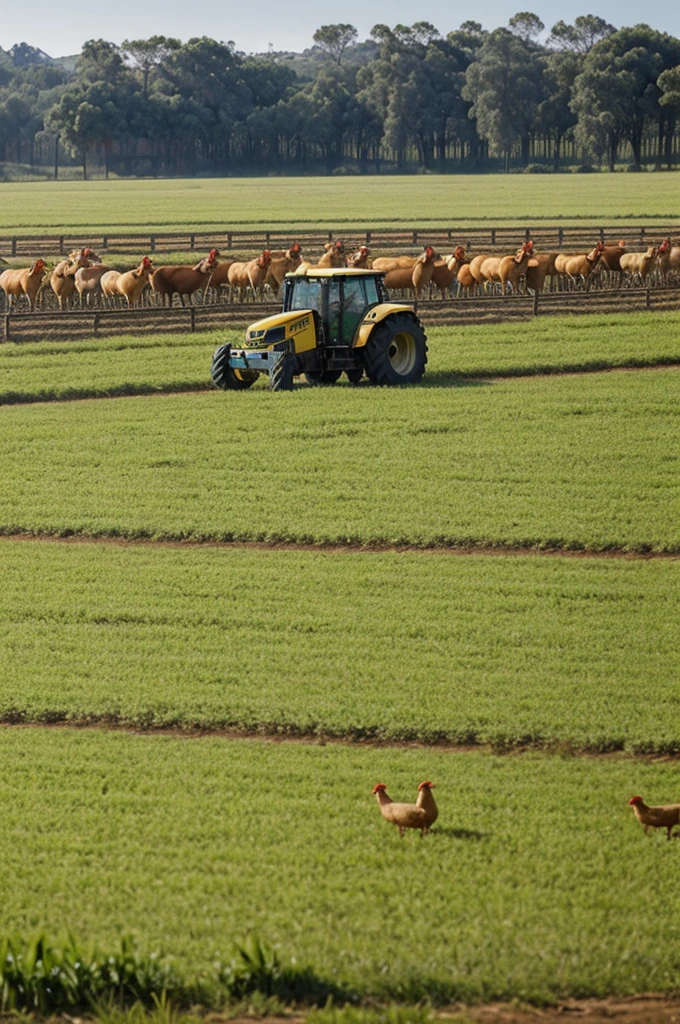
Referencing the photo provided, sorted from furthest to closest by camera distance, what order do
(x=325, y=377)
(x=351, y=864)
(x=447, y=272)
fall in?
1. (x=447, y=272)
2. (x=325, y=377)
3. (x=351, y=864)

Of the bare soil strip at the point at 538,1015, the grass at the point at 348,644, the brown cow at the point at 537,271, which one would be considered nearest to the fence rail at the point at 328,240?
the brown cow at the point at 537,271

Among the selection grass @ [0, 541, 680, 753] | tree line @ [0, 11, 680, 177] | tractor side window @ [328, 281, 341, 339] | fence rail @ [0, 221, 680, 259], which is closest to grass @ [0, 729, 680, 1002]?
grass @ [0, 541, 680, 753]

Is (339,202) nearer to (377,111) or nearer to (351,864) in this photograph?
(377,111)

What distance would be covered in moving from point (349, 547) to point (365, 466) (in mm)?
4086

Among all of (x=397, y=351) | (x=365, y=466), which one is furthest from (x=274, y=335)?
(x=365, y=466)

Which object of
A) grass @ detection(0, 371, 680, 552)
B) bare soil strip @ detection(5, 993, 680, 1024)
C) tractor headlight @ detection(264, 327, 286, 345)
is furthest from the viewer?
tractor headlight @ detection(264, 327, 286, 345)

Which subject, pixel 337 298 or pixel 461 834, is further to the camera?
pixel 337 298

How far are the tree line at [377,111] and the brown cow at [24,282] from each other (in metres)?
102

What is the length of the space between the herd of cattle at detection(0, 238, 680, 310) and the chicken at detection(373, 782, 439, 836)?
104ft

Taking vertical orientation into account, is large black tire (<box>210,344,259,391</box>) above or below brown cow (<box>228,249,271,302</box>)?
below

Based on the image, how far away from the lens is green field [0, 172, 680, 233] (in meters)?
77.9

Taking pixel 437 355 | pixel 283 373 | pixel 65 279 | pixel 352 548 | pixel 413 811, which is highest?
pixel 65 279

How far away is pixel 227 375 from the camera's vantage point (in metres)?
28.8

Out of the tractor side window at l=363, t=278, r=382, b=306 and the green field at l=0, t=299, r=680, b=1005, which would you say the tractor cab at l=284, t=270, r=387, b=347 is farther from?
the green field at l=0, t=299, r=680, b=1005
